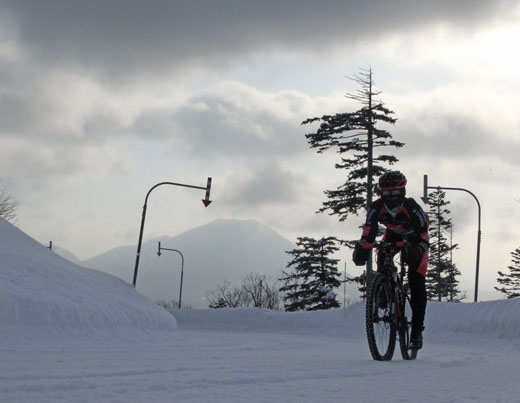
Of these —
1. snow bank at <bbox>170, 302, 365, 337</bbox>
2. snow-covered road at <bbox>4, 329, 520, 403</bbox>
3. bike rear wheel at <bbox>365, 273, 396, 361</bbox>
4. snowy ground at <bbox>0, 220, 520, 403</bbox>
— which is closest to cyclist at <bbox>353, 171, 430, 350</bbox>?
bike rear wheel at <bbox>365, 273, 396, 361</bbox>

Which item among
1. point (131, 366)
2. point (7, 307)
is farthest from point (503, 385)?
point (7, 307)

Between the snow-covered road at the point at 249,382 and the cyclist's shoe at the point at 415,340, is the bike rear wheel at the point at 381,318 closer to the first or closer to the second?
the cyclist's shoe at the point at 415,340

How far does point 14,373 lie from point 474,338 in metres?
13.9

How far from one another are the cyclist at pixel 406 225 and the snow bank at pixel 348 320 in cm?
933

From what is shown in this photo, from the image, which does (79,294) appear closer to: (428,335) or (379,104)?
(428,335)

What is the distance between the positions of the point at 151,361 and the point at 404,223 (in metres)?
2.92

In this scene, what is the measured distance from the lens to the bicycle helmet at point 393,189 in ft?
21.5

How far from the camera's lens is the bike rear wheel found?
6.25m

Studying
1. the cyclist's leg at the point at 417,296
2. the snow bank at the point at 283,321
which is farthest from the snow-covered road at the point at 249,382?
the snow bank at the point at 283,321

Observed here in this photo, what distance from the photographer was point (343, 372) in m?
4.68

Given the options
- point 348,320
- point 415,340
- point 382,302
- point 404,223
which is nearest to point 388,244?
point 404,223

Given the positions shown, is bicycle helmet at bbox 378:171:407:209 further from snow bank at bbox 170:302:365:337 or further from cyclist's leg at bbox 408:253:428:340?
snow bank at bbox 170:302:365:337

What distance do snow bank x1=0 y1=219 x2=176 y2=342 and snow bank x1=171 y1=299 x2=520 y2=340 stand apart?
26.1ft

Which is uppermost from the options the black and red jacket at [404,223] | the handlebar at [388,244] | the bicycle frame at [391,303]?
the black and red jacket at [404,223]
